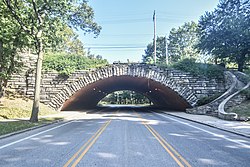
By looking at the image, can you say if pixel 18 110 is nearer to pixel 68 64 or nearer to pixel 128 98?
pixel 68 64

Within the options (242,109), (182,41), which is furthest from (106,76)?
(182,41)

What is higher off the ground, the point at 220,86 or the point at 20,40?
the point at 20,40

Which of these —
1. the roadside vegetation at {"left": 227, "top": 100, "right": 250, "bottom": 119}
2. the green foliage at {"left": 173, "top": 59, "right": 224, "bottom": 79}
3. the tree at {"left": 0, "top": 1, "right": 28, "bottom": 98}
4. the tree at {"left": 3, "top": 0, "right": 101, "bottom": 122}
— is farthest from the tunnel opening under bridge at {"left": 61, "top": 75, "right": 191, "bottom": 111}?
the tree at {"left": 3, "top": 0, "right": 101, "bottom": 122}

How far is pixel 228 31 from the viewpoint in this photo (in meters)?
28.9

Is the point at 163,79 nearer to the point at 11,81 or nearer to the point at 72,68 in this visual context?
the point at 72,68

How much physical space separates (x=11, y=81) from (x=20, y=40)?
28.0 feet

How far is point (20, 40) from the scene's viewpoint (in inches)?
715

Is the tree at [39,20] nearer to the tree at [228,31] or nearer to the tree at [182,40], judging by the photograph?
the tree at [228,31]

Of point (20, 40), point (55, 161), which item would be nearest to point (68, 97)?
point (20, 40)

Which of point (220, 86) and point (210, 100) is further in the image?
point (220, 86)

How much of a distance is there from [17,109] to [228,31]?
24.1m

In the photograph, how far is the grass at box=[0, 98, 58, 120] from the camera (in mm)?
18041

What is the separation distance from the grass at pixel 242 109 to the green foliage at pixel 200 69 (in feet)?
21.5

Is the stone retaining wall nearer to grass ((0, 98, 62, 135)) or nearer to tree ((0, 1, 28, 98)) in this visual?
grass ((0, 98, 62, 135))
